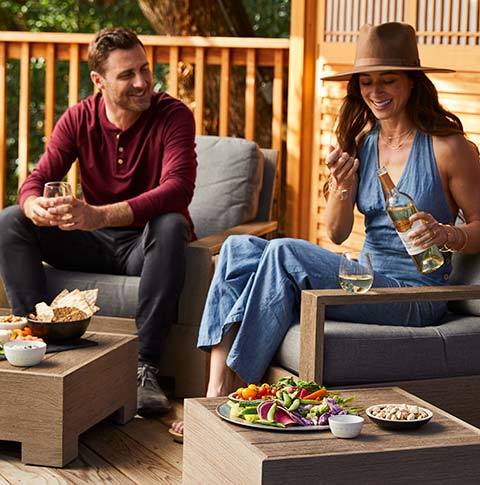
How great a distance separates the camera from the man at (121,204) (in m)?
3.98

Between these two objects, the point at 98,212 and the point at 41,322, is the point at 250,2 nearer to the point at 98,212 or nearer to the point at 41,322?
the point at 98,212

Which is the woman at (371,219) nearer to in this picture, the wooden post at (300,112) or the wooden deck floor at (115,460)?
the wooden deck floor at (115,460)

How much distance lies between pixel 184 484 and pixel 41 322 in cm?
83

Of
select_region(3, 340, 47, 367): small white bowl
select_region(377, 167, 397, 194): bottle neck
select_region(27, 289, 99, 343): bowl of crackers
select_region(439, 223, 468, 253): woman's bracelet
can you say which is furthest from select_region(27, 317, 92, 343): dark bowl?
select_region(439, 223, 468, 253): woman's bracelet

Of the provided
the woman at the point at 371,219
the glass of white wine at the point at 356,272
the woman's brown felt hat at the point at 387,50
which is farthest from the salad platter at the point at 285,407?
the woman's brown felt hat at the point at 387,50

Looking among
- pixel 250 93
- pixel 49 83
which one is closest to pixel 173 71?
pixel 250 93

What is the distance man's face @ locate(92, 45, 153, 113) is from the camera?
14.1 feet

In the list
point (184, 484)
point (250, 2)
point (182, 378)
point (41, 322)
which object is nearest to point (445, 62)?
point (182, 378)

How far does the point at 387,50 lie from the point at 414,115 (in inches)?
8.4

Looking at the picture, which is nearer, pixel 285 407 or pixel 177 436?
pixel 285 407

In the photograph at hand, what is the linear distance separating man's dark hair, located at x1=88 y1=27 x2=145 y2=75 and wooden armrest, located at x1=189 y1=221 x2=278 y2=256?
0.75 metres

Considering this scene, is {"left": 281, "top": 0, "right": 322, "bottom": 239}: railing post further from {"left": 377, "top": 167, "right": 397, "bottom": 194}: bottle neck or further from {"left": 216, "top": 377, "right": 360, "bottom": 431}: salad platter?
{"left": 216, "top": 377, "right": 360, "bottom": 431}: salad platter

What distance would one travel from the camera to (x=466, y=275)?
355cm

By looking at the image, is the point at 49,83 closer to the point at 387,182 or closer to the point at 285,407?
the point at 387,182
